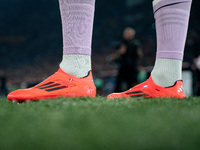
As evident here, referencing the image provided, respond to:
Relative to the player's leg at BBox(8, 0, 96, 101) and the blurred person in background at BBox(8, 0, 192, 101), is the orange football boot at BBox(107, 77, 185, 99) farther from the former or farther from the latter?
the player's leg at BBox(8, 0, 96, 101)

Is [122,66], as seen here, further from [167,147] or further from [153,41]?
[153,41]

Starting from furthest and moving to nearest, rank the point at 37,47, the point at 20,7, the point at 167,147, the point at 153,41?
the point at 20,7, the point at 37,47, the point at 153,41, the point at 167,147

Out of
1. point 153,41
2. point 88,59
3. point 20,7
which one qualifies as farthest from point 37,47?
point 88,59

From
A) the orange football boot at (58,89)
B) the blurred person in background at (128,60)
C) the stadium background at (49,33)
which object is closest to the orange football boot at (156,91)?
the orange football boot at (58,89)

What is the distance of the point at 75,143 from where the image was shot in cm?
33

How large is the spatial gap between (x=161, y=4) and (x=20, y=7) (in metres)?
15.5

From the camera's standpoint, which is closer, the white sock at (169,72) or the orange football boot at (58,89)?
the orange football boot at (58,89)

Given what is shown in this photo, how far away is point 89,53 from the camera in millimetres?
1033

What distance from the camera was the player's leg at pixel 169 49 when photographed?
3.34 ft

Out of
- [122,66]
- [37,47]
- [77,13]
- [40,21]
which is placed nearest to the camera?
[77,13]

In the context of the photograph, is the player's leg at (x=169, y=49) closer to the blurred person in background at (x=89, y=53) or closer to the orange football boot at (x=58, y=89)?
the blurred person in background at (x=89, y=53)

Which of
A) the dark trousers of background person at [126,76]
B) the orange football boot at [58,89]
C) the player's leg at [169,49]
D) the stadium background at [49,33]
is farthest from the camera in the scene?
the stadium background at [49,33]

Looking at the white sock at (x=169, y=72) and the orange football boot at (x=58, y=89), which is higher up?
the white sock at (x=169, y=72)

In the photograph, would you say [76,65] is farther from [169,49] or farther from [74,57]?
[169,49]
